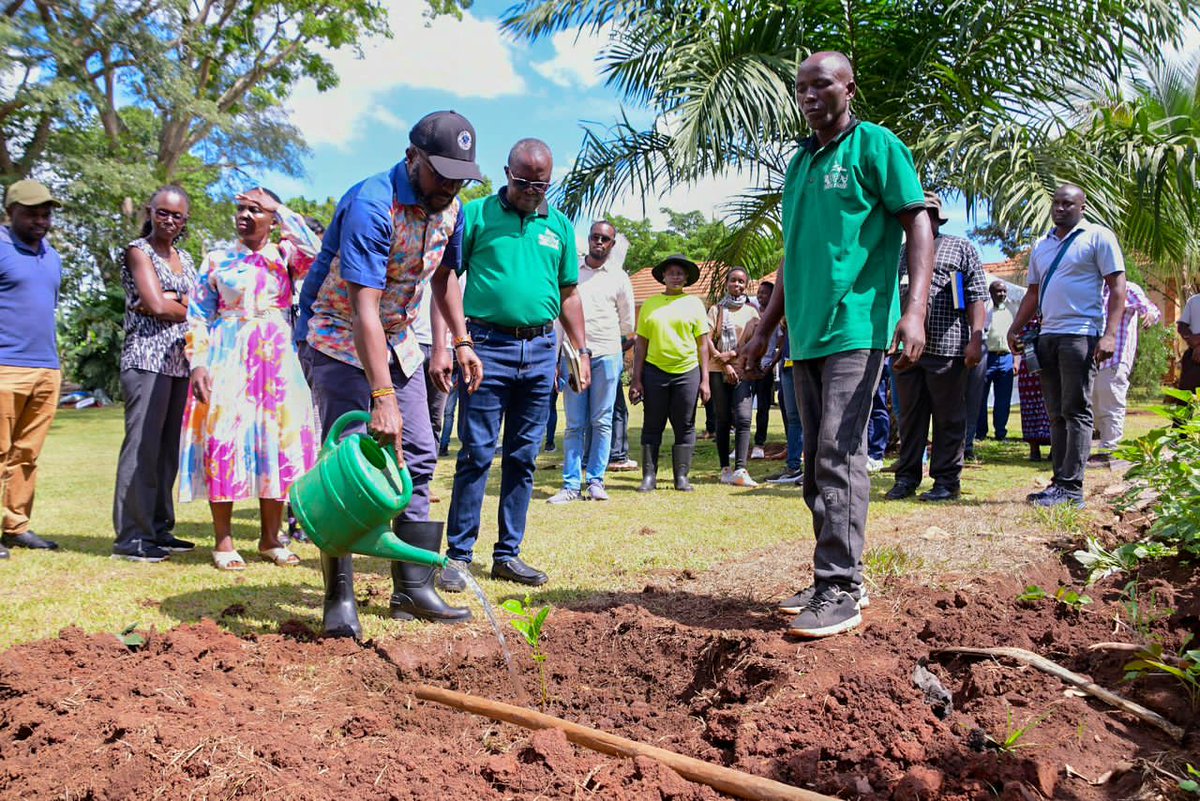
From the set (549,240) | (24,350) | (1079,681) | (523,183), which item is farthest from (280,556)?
(1079,681)

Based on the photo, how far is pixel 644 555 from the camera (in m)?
5.02

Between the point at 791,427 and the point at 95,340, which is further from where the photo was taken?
the point at 95,340

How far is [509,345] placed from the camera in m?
4.43

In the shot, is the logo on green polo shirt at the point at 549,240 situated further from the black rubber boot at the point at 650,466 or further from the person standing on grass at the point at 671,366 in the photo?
the black rubber boot at the point at 650,466

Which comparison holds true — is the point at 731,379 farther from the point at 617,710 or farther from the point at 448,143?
the point at 617,710

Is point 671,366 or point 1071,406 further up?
point 671,366

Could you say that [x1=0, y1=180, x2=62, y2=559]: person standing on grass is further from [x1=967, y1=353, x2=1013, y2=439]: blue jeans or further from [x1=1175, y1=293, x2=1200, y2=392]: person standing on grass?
[x1=967, y1=353, x2=1013, y2=439]: blue jeans

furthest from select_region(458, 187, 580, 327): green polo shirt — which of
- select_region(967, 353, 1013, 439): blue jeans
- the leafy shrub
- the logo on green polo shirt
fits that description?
the leafy shrub

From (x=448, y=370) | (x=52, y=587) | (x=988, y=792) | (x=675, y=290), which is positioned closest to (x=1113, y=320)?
(x=675, y=290)

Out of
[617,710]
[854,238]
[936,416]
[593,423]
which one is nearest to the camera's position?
[617,710]

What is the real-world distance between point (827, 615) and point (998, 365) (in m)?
9.44

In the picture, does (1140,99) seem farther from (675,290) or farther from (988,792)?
(988,792)

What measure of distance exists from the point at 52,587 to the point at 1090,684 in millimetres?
4407

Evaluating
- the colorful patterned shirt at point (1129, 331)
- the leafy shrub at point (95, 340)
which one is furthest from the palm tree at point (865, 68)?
the leafy shrub at point (95, 340)
